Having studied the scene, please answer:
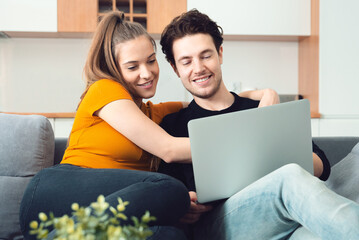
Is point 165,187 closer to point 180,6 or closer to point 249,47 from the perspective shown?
point 180,6

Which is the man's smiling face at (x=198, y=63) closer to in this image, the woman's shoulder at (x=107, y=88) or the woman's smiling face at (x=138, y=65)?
the woman's smiling face at (x=138, y=65)

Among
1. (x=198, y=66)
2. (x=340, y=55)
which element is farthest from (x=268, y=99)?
(x=340, y=55)

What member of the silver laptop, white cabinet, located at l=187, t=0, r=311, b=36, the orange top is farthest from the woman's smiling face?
white cabinet, located at l=187, t=0, r=311, b=36

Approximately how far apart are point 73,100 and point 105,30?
2.06 m

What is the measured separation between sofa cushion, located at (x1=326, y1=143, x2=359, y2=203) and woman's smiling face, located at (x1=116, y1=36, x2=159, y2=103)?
714 mm

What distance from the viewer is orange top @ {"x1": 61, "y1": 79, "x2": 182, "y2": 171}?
130cm

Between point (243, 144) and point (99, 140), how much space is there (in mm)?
501

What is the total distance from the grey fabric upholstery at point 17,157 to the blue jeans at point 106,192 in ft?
0.77

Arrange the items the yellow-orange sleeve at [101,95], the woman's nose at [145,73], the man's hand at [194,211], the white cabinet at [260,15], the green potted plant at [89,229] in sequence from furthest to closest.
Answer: the white cabinet at [260,15] < the woman's nose at [145,73] < the yellow-orange sleeve at [101,95] < the man's hand at [194,211] < the green potted plant at [89,229]

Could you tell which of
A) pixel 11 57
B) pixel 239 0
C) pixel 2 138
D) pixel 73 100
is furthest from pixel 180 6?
pixel 2 138

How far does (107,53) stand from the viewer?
145cm

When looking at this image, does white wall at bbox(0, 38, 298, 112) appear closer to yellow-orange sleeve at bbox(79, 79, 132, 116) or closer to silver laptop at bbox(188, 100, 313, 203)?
yellow-orange sleeve at bbox(79, 79, 132, 116)

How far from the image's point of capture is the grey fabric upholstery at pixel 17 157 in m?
1.37

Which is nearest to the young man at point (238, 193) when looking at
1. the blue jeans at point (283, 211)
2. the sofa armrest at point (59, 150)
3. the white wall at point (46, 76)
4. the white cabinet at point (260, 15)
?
the blue jeans at point (283, 211)
